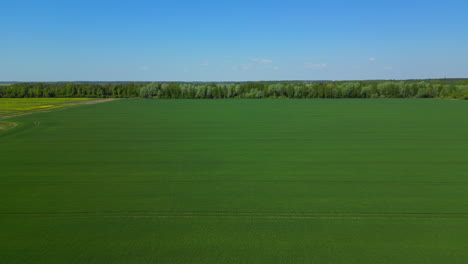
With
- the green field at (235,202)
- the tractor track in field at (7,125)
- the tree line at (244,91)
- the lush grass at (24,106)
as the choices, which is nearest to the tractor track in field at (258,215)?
the green field at (235,202)

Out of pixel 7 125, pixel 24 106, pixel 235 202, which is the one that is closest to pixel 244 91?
pixel 24 106

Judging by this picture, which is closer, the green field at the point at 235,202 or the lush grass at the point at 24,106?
the green field at the point at 235,202

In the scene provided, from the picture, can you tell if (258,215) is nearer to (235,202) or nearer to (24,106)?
(235,202)

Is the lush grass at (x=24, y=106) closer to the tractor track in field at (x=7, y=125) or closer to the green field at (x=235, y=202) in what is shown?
the tractor track in field at (x=7, y=125)

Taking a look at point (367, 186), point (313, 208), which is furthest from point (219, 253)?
point (367, 186)

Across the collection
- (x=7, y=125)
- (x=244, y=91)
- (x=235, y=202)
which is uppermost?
(x=244, y=91)

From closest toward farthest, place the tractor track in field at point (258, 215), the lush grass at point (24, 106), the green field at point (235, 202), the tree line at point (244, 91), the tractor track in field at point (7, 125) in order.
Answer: the green field at point (235, 202) → the tractor track in field at point (258, 215) → the tractor track in field at point (7, 125) → the lush grass at point (24, 106) → the tree line at point (244, 91)
